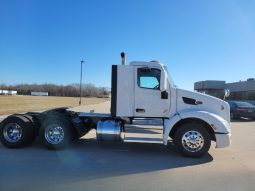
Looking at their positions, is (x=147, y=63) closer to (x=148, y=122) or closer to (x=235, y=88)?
(x=148, y=122)

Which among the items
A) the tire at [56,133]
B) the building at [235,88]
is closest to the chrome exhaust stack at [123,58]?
the tire at [56,133]

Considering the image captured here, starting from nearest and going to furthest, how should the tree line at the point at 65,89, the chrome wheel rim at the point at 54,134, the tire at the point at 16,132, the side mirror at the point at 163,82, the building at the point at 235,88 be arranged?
the side mirror at the point at 163,82, the chrome wheel rim at the point at 54,134, the tire at the point at 16,132, the building at the point at 235,88, the tree line at the point at 65,89

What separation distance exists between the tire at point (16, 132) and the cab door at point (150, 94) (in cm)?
335

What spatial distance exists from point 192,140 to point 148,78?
7.18 ft

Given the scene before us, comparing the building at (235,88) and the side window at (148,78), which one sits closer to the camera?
the side window at (148,78)

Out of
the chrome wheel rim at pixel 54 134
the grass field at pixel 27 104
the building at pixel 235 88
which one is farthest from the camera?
the building at pixel 235 88

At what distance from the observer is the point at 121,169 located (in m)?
7.14

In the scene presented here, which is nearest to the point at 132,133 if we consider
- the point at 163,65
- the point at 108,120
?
the point at 108,120

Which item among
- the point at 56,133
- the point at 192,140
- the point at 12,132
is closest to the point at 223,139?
the point at 192,140

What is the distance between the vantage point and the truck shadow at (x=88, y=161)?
258 inches

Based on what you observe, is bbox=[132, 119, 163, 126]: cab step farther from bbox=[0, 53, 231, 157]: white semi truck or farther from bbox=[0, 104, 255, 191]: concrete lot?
bbox=[0, 104, 255, 191]: concrete lot

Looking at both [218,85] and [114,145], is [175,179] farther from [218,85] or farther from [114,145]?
[218,85]

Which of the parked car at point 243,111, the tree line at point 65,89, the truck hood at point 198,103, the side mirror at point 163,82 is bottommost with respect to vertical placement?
the parked car at point 243,111

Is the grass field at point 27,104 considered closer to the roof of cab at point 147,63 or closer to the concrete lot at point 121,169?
the concrete lot at point 121,169
